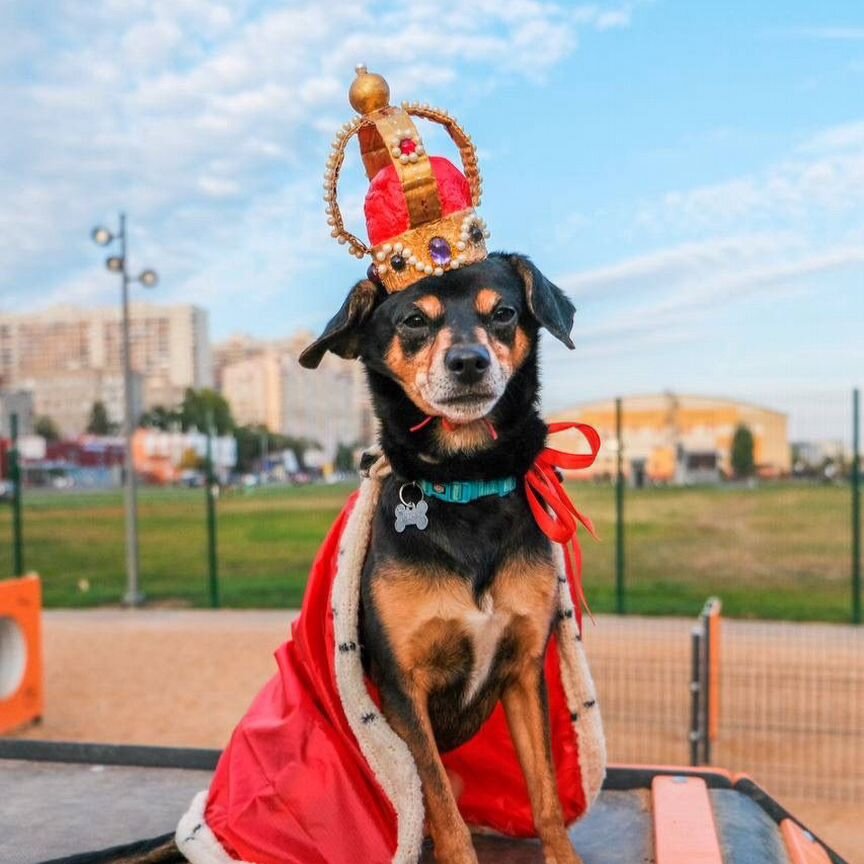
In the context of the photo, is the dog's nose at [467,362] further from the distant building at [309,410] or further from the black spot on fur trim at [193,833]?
the distant building at [309,410]

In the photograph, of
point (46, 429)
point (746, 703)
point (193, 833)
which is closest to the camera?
point (193, 833)

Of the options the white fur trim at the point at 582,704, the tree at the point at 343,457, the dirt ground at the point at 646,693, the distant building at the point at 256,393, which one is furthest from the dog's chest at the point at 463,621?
the distant building at the point at 256,393

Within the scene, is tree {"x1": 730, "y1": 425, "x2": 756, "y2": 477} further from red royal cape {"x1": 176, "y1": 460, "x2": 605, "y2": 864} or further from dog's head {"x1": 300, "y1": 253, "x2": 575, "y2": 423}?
dog's head {"x1": 300, "y1": 253, "x2": 575, "y2": 423}

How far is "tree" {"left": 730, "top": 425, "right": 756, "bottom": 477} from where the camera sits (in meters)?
12.7

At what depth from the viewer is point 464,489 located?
2.33 meters

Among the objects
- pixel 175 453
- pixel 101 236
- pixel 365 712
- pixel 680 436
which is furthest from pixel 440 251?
pixel 175 453

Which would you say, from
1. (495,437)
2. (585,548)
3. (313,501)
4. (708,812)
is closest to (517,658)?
(495,437)

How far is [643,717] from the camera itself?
7.09m

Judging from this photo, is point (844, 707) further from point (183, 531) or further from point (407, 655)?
point (183, 531)

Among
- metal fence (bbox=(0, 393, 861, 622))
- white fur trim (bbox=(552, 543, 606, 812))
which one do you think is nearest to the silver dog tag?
white fur trim (bbox=(552, 543, 606, 812))

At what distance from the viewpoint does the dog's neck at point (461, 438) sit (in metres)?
2.33

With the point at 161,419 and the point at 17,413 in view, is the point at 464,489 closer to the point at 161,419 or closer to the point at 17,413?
the point at 17,413

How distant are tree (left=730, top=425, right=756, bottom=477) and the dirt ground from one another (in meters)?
2.74

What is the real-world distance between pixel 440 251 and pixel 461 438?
46 cm
